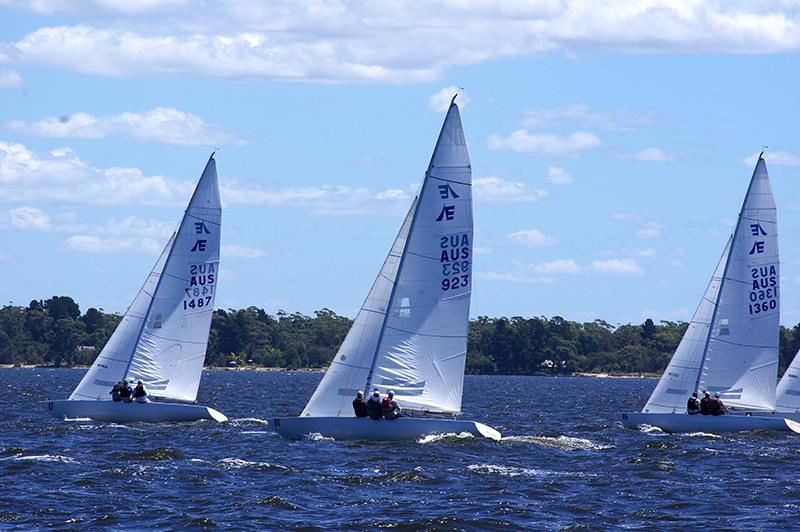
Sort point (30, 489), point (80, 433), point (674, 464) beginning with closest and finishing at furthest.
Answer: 1. point (30, 489)
2. point (674, 464)
3. point (80, 433)

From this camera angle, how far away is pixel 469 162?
40438 millimetres

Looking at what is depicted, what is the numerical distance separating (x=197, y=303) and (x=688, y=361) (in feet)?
52.7

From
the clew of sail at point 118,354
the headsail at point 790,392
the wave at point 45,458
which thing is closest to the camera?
the wave at point 45,458

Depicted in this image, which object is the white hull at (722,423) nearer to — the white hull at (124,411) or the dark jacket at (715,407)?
the dark jacket at (715,407)

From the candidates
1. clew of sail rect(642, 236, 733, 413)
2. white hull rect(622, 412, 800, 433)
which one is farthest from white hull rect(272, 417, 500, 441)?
clew of sail rect(642, 236, 733, 413)

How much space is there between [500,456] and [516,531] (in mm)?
12153

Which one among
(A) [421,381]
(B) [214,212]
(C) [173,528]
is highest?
(B) [214,212]

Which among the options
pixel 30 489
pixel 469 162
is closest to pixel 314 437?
pixel 469 162

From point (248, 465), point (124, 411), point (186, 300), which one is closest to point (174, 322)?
point (186, 300)

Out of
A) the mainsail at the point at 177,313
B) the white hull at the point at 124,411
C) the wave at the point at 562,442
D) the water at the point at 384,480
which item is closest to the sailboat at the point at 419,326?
the water at the point at 384,480

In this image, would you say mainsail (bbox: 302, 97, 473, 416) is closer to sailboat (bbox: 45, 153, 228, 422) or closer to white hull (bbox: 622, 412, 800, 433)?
sailboat (bbox: 45, 153, 228, 422)

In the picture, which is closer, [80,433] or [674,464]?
[674,464]

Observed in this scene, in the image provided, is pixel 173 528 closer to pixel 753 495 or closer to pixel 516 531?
pixel 516 531

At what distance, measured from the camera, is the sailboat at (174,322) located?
4844cm
